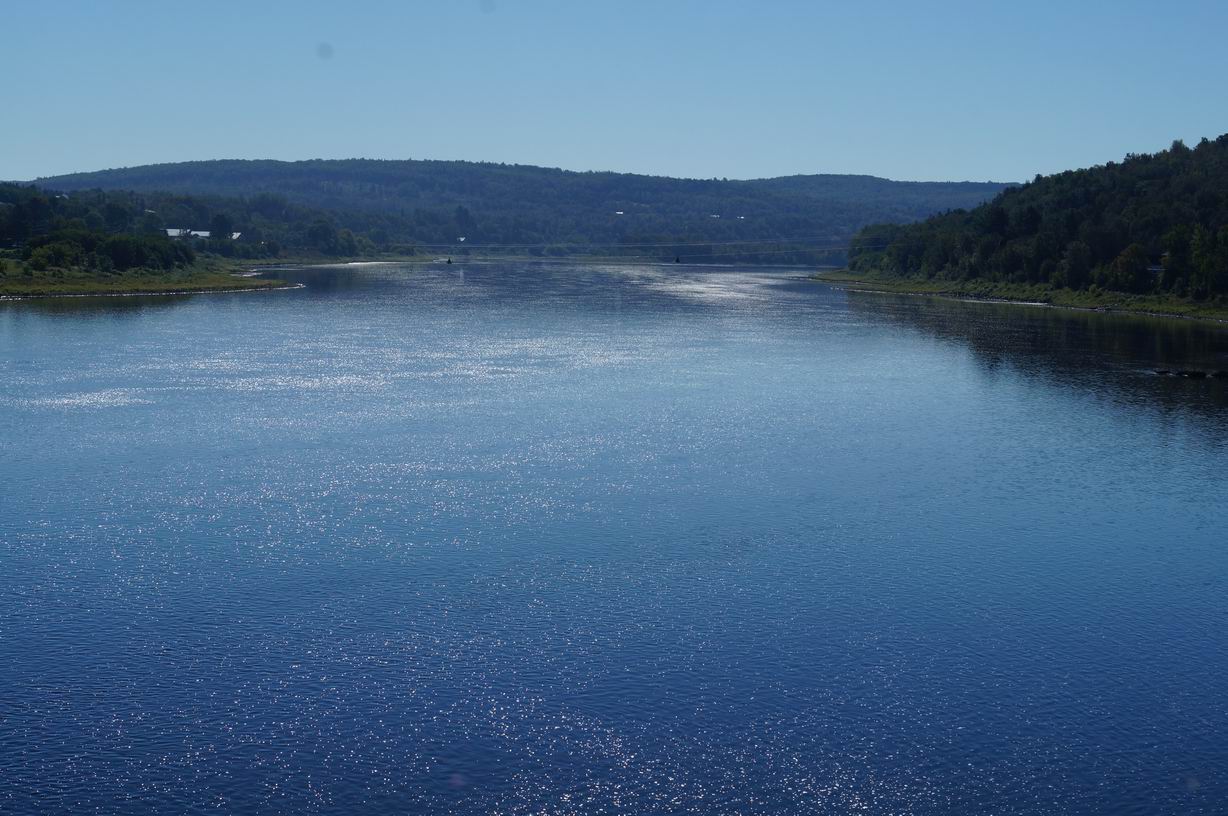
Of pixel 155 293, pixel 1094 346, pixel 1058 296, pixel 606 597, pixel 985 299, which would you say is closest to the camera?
pixel 606 597

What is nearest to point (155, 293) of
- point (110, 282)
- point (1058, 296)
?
point (110, 282)

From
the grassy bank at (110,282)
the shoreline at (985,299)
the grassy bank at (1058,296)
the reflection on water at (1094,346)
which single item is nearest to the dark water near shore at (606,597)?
the reflection on water at (1094,346)

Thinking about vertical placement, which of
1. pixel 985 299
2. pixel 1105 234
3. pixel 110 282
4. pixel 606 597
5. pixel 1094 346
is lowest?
pixel 606 597

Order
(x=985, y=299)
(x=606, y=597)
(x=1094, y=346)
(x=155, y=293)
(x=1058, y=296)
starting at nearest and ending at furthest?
(x=606, y=597), (x=1094, y=346), (x=1058, y=296), (x=155, y=293), (x=985, y=299)

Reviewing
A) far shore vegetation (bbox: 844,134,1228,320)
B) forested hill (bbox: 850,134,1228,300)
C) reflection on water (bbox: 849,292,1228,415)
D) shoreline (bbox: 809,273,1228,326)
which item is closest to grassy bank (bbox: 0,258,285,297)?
reflection on water (bbox: 849,292,1228,415)

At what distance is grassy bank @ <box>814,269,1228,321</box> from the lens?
10200 centimetres

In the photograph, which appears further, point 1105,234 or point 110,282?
point 110,282

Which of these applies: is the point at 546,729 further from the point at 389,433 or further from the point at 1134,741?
the point at 389,433

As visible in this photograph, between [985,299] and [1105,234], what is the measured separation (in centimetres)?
1468

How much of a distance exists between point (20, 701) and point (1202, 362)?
232 ft

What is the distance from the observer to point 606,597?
28250 millimetres

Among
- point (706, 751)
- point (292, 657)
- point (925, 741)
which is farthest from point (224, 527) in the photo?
point (925, 741)

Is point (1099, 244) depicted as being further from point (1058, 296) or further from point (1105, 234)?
point (1058, 296)

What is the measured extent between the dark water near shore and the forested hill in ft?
174
